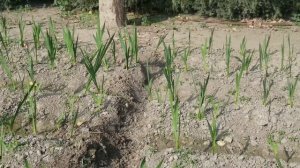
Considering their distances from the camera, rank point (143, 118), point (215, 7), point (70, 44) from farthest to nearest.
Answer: point (215, 7) < point (70, 44) < point (143, 118)

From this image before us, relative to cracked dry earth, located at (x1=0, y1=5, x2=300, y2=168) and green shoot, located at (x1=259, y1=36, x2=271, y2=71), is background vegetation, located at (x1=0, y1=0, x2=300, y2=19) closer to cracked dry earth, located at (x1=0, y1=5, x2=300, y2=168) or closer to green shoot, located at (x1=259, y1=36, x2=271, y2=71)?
cracked dry earth, located at (x1=0, y1=5, x2=300, y2=168)

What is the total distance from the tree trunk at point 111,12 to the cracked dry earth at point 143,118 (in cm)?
106

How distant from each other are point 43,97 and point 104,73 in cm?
70

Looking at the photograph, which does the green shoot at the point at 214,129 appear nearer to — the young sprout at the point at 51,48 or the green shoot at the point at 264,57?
the green shoot at the point at 264,57

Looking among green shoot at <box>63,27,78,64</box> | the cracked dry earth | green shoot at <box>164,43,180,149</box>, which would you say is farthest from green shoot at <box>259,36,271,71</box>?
green shoot at <box>63,27,78,64</box>

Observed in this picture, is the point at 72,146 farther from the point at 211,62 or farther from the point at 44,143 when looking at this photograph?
the point at 211,62

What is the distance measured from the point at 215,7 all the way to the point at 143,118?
11.8 ft

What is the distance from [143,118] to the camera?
14.1 ft

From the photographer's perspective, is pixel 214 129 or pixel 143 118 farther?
pixel 143 118

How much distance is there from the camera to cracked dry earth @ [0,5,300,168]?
142 inches

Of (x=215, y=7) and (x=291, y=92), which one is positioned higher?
(x=215, y=7)

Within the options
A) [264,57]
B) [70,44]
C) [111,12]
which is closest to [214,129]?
[264,57]

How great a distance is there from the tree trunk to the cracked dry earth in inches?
41.9

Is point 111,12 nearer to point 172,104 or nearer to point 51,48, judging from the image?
point 51,48
